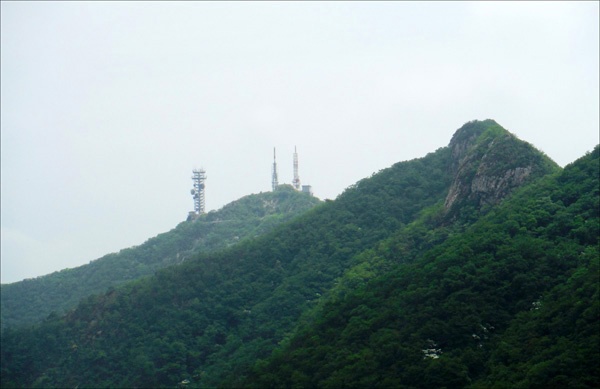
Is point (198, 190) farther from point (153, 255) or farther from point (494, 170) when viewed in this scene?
point (494, 170)

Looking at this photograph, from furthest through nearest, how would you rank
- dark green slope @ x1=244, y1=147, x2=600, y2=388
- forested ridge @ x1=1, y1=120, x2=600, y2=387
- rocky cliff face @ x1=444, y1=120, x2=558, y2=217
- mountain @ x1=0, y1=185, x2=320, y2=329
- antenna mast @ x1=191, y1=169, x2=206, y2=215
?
antenna mast @ x1=191, y1=169, x2=206, y2=215 → mountain @ x1=0, y1=185, x2=320, y2=329 → rocky cliff face @ x1=444, y1=120, x2=558, y2=217 → forested ridge @ x1=1, y1=120, x2=600, y2=387 → dark green slope @ x1=244, y1=147, x2=600, y2=388

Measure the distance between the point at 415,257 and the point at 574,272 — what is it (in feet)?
58.2

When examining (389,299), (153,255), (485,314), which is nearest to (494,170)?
(389,299)

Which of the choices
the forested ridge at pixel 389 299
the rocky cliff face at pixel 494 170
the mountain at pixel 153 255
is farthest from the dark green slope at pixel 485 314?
the mountain at pixel 153 255

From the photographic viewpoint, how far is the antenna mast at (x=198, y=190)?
427 ft

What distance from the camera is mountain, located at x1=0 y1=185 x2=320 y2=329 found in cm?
10200

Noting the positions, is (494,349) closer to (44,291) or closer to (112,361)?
(112,361)

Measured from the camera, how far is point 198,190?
130500 mm

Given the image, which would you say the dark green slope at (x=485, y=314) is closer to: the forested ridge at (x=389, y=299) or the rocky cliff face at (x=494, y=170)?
the forested ridge at (x=389, y=299)

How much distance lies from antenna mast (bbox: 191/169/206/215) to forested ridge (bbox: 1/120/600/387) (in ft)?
154

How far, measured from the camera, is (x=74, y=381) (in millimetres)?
71750

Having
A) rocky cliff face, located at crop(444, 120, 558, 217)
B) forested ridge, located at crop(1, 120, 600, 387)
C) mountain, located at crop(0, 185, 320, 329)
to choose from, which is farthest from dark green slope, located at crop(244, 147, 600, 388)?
mountain, located at crop(0, 185, 320, 329)

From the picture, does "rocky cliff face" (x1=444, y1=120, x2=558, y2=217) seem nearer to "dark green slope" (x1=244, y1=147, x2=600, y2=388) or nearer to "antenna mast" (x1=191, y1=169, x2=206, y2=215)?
"dark green slope" (x1=244, y1=147, x2=600, y2=388)

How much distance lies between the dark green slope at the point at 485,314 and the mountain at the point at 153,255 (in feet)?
153
